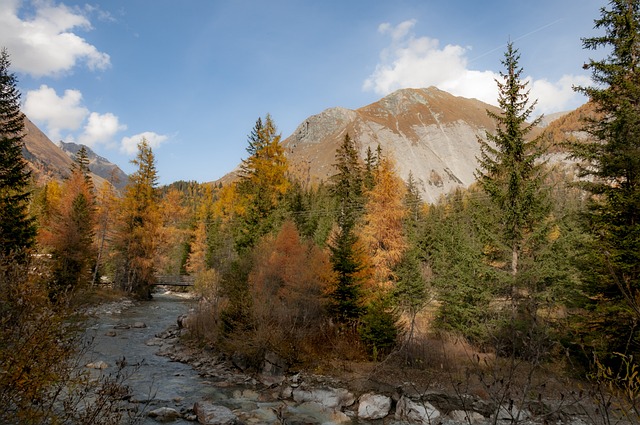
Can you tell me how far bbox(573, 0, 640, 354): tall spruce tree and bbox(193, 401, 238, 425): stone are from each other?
12.7 m

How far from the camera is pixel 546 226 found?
19766mm

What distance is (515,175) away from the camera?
20.1 m

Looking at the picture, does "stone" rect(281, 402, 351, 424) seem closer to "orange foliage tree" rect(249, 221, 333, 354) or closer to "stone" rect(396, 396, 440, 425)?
"stone" rect(396, 396, 440, 425)

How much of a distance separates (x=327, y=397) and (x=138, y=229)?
2915 centimetres

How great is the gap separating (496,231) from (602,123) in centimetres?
760

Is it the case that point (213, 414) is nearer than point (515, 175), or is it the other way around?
point (213, 414)

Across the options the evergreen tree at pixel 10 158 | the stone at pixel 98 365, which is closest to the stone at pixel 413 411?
the stone at pixel 98 365

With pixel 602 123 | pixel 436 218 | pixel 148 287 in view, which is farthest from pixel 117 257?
pixel 436 218

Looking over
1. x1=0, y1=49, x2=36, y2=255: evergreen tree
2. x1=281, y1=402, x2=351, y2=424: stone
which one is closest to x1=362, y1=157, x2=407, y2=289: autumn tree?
x1=281, y1=402, x2=351, y2=424: stone

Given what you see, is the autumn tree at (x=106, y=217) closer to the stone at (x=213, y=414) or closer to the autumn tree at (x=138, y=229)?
the autumn tree at (x=138, y=229)

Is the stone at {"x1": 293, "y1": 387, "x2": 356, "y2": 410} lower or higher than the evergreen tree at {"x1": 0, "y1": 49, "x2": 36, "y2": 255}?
lower

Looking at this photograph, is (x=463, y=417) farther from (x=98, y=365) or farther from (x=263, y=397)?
(x=98, y=365)

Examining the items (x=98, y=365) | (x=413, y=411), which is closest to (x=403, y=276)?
(x=413, y=411)

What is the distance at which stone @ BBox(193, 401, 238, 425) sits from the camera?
12.0 m
